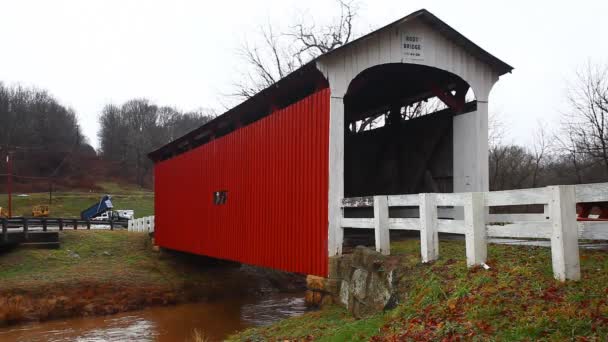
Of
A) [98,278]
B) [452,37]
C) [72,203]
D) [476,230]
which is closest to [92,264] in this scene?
[98,278]

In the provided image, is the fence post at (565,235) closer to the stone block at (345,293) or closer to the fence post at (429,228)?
the fence post at (429,228)

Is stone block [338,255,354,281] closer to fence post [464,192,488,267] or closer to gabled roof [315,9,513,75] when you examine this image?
fence post [464,192,488,267]

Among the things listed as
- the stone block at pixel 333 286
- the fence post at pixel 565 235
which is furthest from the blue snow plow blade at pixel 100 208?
the fence post at pixel 565 235

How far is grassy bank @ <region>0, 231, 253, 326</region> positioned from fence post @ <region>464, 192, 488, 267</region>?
13109 mm

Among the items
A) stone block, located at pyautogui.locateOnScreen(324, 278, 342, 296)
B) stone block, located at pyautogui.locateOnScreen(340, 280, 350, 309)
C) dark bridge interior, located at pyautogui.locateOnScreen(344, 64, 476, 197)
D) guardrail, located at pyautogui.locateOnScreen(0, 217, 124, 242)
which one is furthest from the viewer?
guardrail, located at pyautogui.locateOnScreen(0, 217, 124, 242)

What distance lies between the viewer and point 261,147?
454 inches

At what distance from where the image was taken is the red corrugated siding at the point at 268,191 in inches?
365

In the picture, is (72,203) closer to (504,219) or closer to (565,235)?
(504,219)

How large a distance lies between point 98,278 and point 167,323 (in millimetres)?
4112

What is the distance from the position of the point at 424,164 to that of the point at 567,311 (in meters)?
6.97

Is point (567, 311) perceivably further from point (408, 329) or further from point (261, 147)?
point (261, 147)

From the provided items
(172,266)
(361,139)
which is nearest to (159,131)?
(172,266)

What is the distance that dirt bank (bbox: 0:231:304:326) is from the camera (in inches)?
624

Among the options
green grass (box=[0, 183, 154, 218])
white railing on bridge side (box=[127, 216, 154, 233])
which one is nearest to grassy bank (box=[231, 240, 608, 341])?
white railing on bridge side (box=[127, 216, 154, 233])
